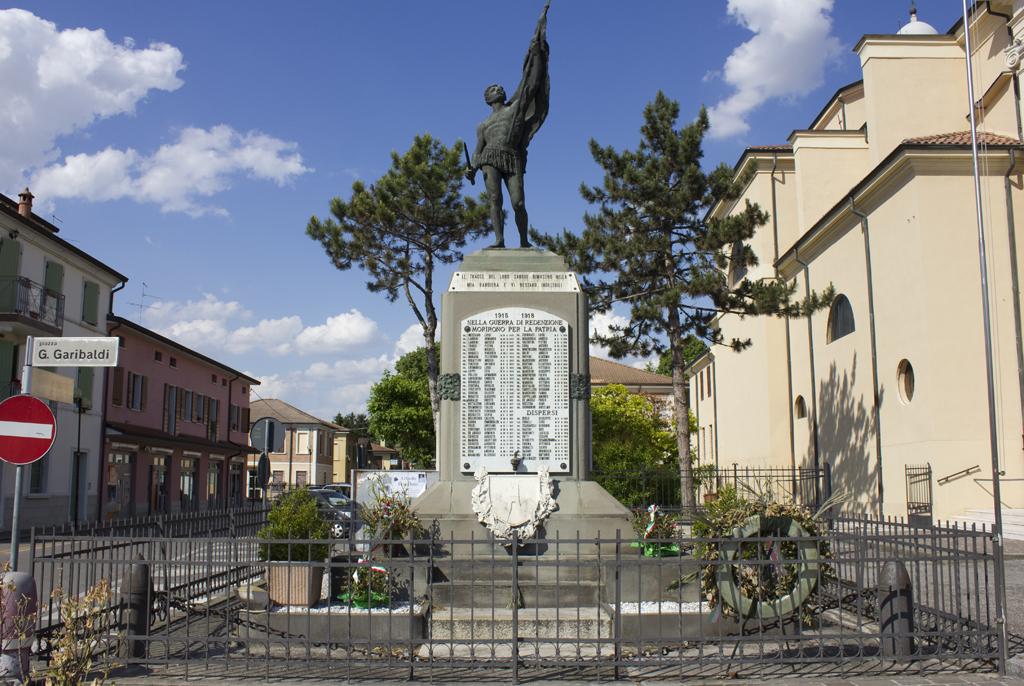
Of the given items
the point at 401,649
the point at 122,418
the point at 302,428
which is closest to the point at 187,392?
the point at 122,418

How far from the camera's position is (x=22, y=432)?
627 cm

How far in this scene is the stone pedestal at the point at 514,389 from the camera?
8.88 m

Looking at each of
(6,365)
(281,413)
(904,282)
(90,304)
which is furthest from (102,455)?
(281,413)

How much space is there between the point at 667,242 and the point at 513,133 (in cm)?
1088

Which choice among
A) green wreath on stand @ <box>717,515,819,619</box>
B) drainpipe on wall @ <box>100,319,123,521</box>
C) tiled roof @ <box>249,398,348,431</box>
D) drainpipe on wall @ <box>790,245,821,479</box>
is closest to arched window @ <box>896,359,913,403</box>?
drainpipe on wall @ <box>790,245,821,479</box>

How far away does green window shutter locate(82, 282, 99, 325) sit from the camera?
2923 centimetres

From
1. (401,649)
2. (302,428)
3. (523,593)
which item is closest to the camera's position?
(401,649)

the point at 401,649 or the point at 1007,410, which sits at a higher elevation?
the point at 1007,410

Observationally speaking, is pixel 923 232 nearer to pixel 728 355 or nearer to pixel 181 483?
pixel 728 355

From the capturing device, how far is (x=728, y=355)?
3684cm

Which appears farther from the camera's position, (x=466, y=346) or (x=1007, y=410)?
(x=1007, y=410)

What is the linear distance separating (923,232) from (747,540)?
16.5 m

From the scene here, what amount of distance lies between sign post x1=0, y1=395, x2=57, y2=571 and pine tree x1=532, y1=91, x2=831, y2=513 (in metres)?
14.7

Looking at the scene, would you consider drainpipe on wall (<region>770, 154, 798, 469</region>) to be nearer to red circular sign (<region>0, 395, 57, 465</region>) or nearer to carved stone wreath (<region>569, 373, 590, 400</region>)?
carved stone wreath (<region>569, 373, 590, 400</region>)
